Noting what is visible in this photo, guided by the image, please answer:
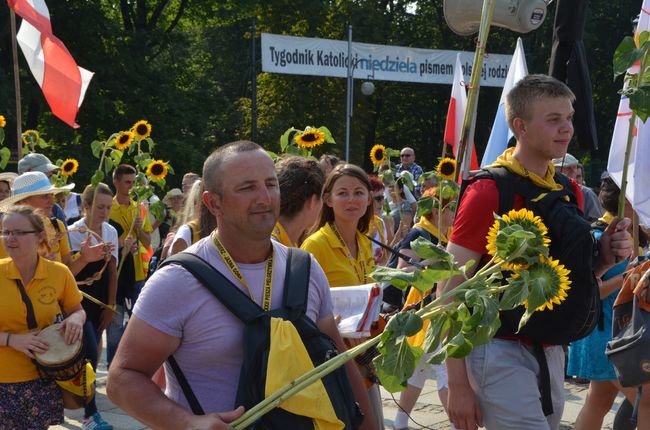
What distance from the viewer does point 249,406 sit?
2629 mm

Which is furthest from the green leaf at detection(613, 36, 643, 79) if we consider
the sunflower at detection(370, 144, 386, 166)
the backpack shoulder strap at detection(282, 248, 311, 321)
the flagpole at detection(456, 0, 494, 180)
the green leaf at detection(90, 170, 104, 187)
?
the sunflower at detection(370, 144, 386, 166)

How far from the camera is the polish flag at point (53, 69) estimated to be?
9.83 metres

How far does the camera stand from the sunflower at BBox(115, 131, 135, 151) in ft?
31.1

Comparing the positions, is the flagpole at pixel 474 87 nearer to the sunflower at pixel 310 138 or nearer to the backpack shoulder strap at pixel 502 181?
the backpack shoulder strap at pixel 502 181

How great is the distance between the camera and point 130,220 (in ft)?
32.0

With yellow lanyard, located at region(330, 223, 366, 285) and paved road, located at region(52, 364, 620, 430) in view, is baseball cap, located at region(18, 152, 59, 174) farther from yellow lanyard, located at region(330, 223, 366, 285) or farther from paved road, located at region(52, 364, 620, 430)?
yellow lanyard, located at region(330, 223, 366, 285)

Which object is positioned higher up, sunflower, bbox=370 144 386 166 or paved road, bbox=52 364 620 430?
sunflower, bbox=370 144 386 166

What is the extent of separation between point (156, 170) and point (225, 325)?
23.3 ft

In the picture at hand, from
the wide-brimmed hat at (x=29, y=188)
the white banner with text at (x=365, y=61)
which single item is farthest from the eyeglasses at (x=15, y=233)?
Result: the white banner with text at (x=365, y=61)

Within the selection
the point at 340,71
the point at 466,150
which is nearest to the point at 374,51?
the point at 340,71

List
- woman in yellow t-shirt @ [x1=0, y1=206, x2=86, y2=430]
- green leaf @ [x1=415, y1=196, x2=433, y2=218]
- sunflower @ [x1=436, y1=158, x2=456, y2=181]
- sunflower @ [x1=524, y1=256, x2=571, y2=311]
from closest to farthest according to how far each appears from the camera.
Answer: sunflower @ [x1=524, y1=256, x2=571, y2=311], woman in yellow t-shirt @ [x1=0, y1=206, x2=86, y2=430], green leaf @ [x1=415, y1=196, x2=433, y2=218], sunflower @ [x1=436, y1=158, x2=456, y2=181]

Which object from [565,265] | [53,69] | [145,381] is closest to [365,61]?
[53,69]

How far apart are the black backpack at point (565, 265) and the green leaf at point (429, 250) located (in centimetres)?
124

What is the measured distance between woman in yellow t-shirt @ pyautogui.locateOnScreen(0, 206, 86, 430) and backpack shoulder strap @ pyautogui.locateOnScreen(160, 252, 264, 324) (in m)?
2.86
